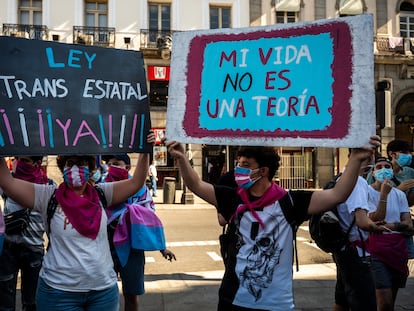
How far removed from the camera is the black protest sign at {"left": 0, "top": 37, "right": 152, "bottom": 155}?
2.75 metres

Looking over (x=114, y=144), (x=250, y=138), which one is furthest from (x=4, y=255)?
(x=250, y=138)

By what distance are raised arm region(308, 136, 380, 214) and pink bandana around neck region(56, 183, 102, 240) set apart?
1242 mm

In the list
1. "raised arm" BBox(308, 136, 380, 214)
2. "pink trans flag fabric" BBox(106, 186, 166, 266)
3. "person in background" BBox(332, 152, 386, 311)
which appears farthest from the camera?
"pink trans flag fabric" BBox(106, 186, 166, 266)

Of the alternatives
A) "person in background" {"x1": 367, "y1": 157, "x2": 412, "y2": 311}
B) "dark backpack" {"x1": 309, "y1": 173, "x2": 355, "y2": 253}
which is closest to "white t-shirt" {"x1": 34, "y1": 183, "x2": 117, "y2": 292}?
"dark backpack" {"x1": 309, "y1": 173, "x2": 355, "y2": 253}

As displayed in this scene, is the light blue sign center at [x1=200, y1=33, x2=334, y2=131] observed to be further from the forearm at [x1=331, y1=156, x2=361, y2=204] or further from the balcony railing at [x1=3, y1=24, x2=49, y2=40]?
the balcony railing at [x1=3, y1=24, x2=49, y2=40]

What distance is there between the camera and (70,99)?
9.50ft

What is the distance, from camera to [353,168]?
2541mm

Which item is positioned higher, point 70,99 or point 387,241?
point 70,99

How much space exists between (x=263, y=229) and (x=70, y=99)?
145 centimetres

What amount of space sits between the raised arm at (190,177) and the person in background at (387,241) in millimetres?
1647

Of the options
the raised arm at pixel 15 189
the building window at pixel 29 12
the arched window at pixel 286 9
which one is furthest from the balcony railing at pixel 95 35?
the raised arm at pixel 15 189

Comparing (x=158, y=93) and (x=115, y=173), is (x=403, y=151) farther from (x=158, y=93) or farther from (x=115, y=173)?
(x=158, y=93)

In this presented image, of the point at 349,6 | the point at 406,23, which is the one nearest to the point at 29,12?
the point at 349,6

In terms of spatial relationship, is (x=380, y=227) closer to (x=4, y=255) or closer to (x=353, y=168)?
(x=353, y=168)
